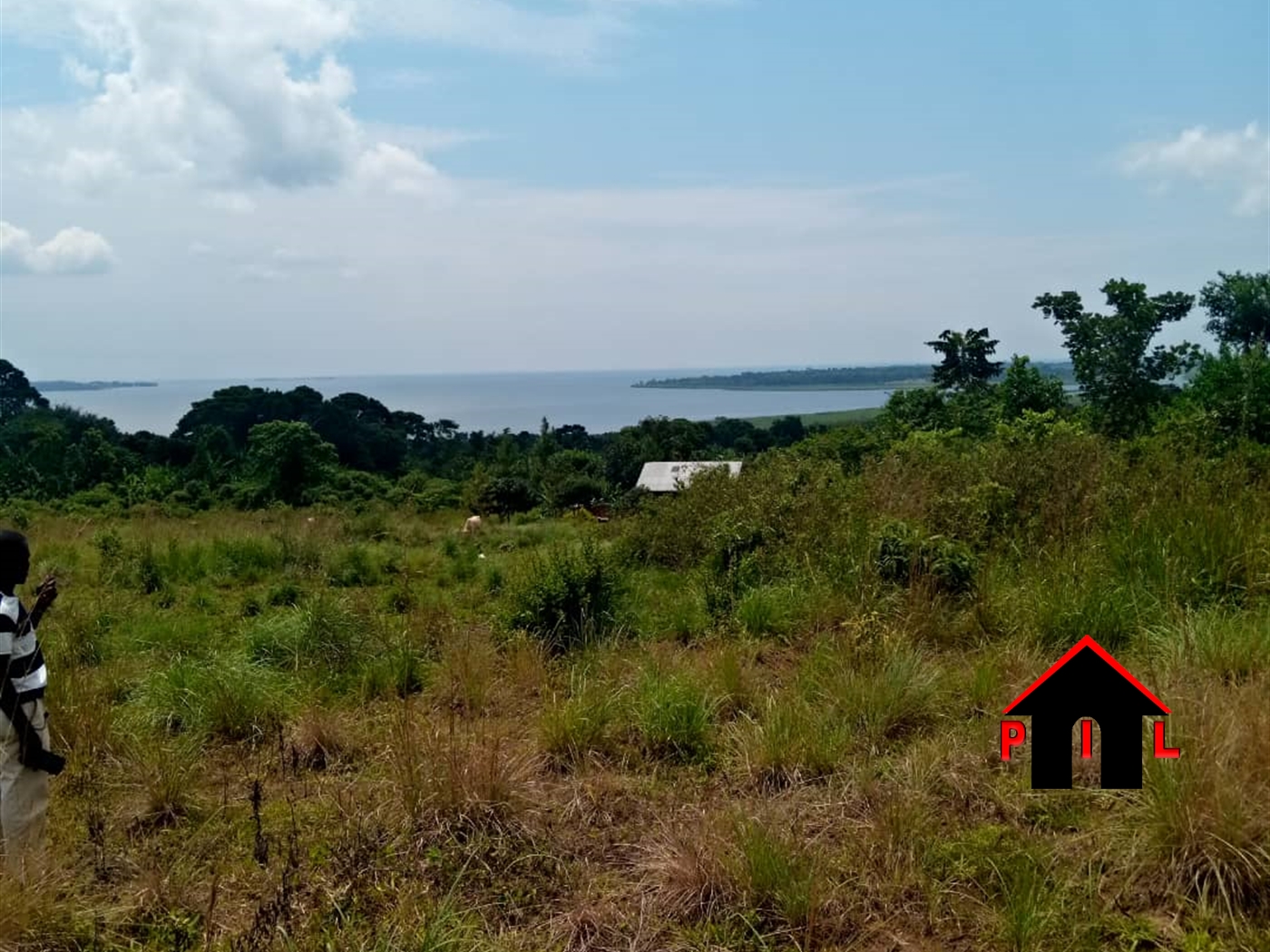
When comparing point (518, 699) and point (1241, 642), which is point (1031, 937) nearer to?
point (1241, 642)

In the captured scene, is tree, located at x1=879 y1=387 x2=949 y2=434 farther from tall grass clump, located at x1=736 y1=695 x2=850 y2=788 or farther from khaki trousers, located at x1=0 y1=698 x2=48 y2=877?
khaki trousers, located at x1=0 y1=698 x2=48 y2=877

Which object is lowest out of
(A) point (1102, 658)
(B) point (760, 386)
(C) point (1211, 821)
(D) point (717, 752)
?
(D) point (717, 752)

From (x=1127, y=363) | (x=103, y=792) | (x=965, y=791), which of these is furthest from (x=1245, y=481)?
(x=1127, y=363)

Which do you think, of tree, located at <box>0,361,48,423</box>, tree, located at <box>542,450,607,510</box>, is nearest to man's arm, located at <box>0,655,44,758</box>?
tree, located at <box>542,450,607,510</box>

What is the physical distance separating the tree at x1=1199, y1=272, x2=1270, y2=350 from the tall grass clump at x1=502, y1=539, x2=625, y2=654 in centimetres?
3033

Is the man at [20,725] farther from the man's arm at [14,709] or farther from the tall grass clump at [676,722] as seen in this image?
the tall grass clump at [676,722]

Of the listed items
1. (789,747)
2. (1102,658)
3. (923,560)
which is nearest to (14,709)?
(789,747)

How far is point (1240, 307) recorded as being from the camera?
1186 inches

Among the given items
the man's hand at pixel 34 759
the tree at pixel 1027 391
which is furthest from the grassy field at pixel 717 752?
the tree at pixel 1027 391

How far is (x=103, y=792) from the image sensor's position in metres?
3.83

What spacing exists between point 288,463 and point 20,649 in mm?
31990

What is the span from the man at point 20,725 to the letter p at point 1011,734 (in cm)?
363

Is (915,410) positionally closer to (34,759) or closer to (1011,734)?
(1011,734)

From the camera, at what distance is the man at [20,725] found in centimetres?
303
